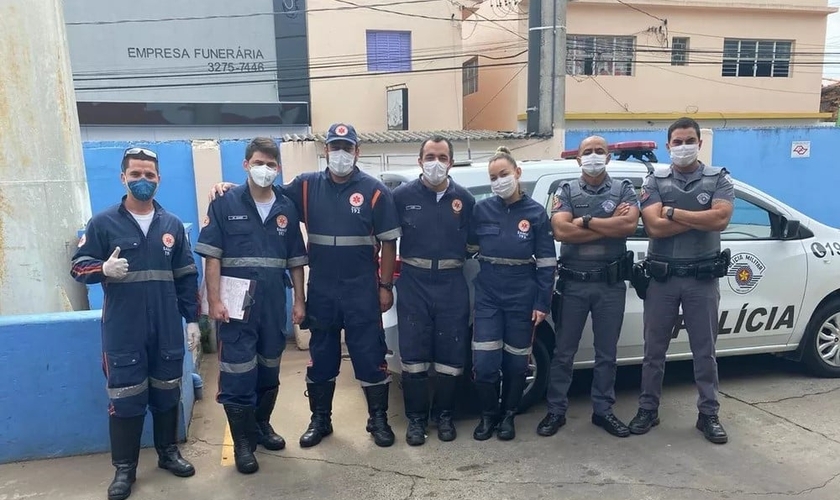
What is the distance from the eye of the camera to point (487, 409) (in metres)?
4.21

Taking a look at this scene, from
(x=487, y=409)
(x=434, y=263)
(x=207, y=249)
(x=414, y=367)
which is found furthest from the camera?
(x=487, y=409)

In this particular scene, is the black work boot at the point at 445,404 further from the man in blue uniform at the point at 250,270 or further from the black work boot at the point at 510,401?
the man in blue uniform at the point at 250,270

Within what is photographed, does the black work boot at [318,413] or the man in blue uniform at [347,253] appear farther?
the black work boot at [318,413]

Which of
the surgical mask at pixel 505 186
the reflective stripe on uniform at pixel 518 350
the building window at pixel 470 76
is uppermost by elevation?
the building window at pixel 470 76

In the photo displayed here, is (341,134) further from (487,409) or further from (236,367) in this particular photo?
(487,409)

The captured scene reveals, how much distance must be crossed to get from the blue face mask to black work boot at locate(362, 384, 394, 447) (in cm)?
178

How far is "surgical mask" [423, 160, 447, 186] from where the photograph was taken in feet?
12.9

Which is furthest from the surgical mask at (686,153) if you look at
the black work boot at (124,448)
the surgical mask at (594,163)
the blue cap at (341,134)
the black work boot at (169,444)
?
the black work boot at (124,448)

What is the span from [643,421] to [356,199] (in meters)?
2.38

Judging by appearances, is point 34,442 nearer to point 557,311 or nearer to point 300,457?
point 300,457

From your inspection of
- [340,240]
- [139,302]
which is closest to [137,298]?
[139,302]

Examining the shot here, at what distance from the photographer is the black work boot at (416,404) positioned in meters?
4.12

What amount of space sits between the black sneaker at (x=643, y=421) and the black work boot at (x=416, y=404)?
4.51ft

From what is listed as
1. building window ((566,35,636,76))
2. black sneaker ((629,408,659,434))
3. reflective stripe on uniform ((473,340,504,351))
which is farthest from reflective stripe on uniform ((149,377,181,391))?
building window ((566,35,636,76))
